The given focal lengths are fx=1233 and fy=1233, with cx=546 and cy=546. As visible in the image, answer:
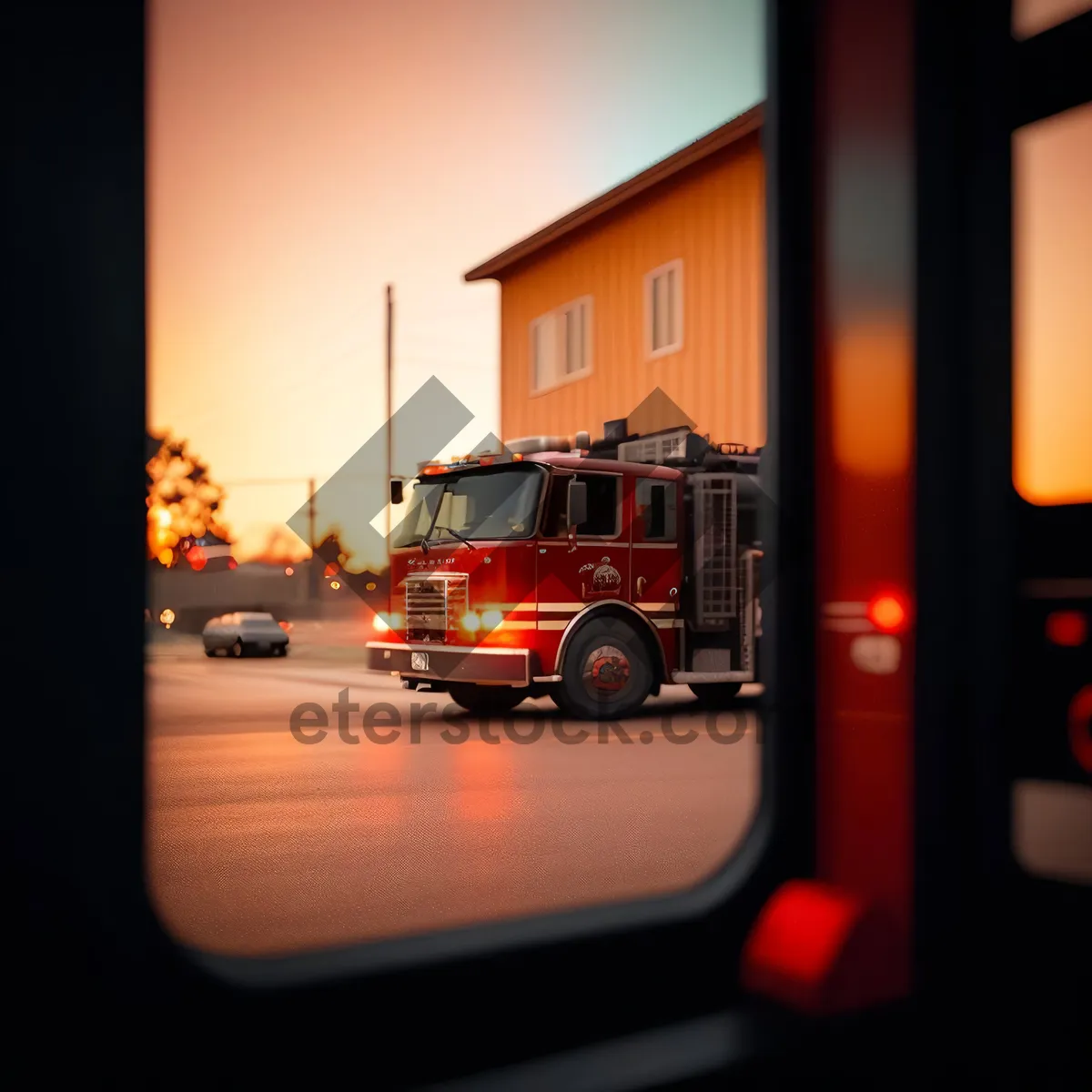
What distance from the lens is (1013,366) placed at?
257 centimetres

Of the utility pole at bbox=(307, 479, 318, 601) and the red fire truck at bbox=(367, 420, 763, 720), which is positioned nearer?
the red fire truck at bbox=(367, 420, 763, 720)

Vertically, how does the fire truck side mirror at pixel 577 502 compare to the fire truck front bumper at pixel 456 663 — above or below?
above

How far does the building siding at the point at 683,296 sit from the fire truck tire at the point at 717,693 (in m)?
3.97

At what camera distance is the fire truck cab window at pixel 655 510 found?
11.7 metres

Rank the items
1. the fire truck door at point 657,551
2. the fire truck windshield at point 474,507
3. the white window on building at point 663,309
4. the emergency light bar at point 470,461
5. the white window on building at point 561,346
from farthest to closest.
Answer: the white window on building at point 561,346, the white window on building at point 663,309, the fire truck door at point 657,551, the emergency light bar at point 470,461, the fire truck windshield at point 474,507

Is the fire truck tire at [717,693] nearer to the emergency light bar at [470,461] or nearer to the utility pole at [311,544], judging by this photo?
the emergency light bar at [470,461]

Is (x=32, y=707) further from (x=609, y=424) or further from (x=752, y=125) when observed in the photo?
(x=752, y=125)

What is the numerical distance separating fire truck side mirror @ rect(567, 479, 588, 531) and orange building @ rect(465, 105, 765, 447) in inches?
181

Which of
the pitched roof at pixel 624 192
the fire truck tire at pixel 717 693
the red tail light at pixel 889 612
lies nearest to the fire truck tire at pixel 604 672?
the fire truck tire at pixel 717 693

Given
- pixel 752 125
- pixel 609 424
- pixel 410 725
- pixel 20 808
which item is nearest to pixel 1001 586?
pixel 20 808

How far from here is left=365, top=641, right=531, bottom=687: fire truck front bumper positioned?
425 inches

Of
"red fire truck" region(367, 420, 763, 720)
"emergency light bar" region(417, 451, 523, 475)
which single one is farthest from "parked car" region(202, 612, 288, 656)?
"emergency light bar" region(417, 451, 523, 475)

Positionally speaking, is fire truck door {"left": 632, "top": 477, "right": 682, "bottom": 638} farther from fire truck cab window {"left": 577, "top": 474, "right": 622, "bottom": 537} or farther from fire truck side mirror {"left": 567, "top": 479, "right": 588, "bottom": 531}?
fire truck side mirror {"left": 567, "top": 479, "right": 588, "bottom": 531}

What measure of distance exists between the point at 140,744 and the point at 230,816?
5364 millimetres
